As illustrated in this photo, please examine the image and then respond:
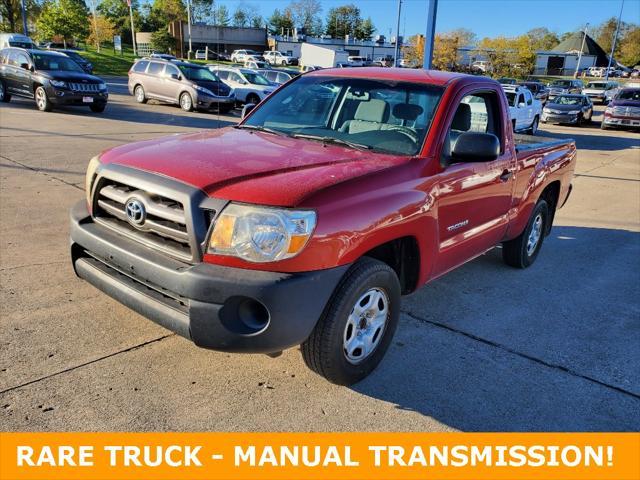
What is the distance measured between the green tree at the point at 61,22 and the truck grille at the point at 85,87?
57537 millimetres

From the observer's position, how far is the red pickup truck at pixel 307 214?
2.65m

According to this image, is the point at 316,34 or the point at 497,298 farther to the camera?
the point at 316,34

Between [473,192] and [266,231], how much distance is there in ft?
6.48

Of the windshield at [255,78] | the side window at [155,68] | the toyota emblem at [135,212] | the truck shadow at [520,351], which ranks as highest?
the side window at [155,68]

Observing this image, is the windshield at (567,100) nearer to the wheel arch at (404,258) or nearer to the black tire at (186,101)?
the black tire at (186,101)

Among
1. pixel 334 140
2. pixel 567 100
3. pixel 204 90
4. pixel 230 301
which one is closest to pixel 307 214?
pixel 230 301

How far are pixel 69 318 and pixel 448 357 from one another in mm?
2651

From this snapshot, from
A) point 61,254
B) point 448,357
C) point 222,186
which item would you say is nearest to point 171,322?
point 222,186

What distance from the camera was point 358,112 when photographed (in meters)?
4.02

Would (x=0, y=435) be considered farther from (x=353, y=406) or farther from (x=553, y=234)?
(x=553, y=234)

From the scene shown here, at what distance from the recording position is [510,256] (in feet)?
18.3

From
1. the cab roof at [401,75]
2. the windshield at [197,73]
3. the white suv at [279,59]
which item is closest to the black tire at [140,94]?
the windshield at [197,73]

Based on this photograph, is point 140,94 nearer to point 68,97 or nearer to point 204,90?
point 204,90

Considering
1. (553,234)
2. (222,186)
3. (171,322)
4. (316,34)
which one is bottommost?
(553,234)
